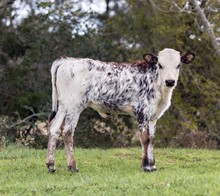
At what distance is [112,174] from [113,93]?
148 cm

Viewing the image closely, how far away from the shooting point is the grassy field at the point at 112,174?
309 inches

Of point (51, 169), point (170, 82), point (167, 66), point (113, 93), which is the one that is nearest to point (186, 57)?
point (167, 66)

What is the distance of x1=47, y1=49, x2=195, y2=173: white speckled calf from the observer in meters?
9.93

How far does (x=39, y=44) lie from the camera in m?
20.2

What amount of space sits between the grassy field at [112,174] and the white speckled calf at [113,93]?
0.56 m

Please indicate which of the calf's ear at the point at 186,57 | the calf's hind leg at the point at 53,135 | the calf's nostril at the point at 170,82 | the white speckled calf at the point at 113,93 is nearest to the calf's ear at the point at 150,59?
the white speckled calf at the point at 113,93

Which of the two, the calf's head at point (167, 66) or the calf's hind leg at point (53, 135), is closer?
the calf's head at point (167, 66)

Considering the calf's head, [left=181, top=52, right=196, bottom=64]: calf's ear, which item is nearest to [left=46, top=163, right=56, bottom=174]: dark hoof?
the calf's head

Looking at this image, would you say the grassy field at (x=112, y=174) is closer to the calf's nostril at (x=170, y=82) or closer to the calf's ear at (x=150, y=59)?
the calf's nostril at (x=170, y=82)

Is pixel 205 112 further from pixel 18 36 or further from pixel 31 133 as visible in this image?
pixel 18 36

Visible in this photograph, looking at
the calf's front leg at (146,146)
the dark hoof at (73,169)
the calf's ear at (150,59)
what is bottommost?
the dark hoof at (73,169)

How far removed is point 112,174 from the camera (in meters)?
9.48

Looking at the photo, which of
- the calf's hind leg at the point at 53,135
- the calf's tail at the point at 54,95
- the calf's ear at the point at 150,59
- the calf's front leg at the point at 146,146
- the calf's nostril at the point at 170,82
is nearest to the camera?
the calf's nostril at the point at 170,82

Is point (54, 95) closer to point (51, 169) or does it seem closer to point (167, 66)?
point (51, 169)
